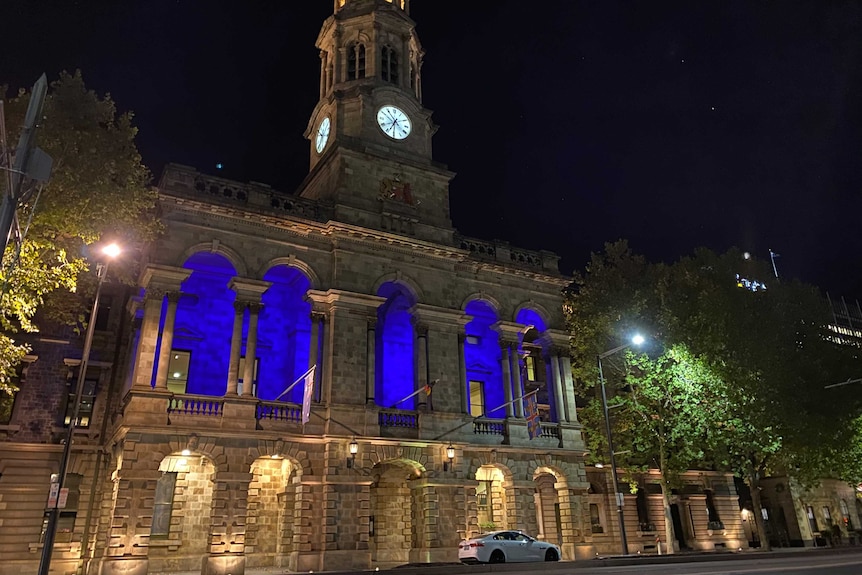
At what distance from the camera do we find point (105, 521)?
23.5m

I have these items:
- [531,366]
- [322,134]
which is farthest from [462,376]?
[322,134]

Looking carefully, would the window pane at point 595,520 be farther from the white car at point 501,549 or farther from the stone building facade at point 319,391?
the white car at point 501,549

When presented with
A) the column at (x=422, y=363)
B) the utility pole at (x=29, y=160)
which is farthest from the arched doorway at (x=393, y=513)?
the utility pole at (x=29, y=160)

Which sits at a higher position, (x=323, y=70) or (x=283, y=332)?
(x=323, y=70)

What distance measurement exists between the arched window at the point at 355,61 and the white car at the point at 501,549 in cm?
2629

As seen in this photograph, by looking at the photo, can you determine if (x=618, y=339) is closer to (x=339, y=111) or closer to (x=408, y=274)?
(x=408, y=274)

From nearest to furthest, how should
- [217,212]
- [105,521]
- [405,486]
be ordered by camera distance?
[105,521], [217,212], [405,486]

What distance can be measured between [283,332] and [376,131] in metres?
12.1

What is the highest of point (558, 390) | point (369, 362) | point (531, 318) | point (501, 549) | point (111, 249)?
point (531, 318)

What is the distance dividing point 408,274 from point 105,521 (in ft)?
54.0

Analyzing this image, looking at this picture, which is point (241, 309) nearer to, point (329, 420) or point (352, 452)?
point (329, 420)

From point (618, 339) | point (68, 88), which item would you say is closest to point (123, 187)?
point (68, 88)

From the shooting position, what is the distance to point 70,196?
708 inches

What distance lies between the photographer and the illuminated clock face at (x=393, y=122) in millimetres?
34188
